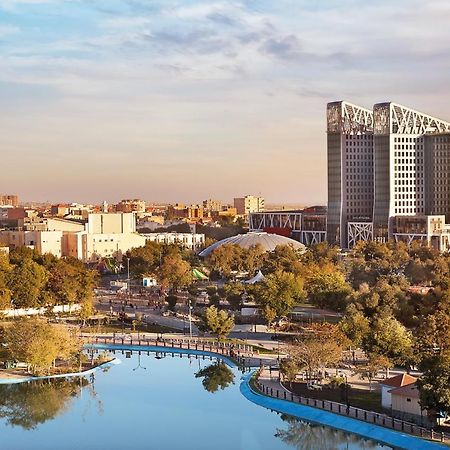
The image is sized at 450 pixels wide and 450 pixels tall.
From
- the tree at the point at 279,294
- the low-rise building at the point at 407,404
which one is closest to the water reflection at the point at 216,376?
the tree at the point at 279,294

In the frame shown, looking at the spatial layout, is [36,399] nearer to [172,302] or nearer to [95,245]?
[172,302]

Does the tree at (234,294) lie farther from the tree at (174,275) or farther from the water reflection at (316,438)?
the water reflection at (316,438)

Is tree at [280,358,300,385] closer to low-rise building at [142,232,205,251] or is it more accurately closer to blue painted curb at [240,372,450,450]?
blue painted curb at [240,372,450,450]

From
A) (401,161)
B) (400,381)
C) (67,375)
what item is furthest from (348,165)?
(400,381)

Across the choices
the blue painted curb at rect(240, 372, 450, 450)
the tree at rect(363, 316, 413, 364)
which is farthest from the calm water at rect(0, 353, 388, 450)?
the tree at rect(363, 316, 413, 364)

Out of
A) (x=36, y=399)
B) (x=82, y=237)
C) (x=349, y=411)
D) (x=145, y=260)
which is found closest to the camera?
(x=349, y=411)

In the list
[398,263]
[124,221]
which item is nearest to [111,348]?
[398,263]

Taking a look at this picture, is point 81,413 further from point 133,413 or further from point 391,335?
point 391,335
